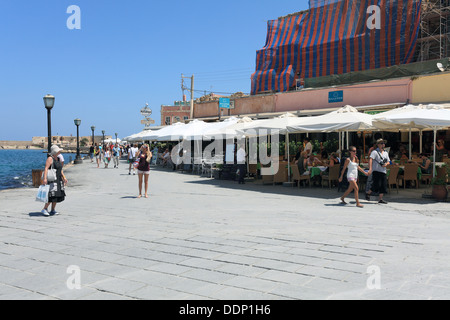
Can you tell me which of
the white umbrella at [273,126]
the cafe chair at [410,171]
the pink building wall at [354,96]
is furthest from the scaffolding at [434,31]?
the white umbrella at [273,126]

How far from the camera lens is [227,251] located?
17.8 feet

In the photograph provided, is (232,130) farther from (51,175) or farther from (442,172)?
(51,175)

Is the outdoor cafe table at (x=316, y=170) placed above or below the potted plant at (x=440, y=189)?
above

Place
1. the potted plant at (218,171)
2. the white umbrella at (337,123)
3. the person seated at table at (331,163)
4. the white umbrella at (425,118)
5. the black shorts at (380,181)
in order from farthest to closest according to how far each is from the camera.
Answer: the potted plant at (218,171)
the person seated at table at (331,163)
the white umbrella at (337,123)
the white umbrella at (425,118)
the black shorts at (380,181)

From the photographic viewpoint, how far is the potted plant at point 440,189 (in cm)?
1003

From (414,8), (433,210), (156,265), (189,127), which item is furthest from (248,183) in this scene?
(414,8)

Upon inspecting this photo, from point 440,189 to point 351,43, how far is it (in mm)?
22754

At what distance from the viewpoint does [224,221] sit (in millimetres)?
7609

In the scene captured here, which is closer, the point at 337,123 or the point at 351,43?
the point at 337,123

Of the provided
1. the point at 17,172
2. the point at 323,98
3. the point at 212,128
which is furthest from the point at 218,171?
the point at 17,172

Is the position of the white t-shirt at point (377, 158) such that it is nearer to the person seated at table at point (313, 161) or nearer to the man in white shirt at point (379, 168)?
the man in white shirt at point (379, 168)

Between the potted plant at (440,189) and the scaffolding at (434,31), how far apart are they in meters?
18.2

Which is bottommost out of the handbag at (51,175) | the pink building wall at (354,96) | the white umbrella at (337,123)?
the handbag at (51,175)

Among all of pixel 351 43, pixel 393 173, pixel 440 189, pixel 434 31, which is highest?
pixel 351 43
